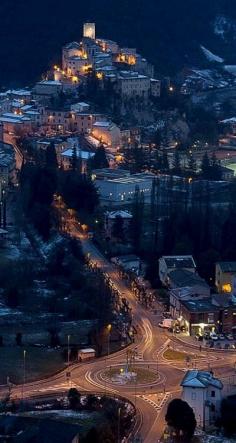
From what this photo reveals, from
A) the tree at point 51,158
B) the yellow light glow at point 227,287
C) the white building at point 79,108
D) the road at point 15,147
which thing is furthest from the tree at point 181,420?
the white building at point 79,108

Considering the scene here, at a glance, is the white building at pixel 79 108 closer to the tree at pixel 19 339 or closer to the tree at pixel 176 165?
the tree at pixel 176 165

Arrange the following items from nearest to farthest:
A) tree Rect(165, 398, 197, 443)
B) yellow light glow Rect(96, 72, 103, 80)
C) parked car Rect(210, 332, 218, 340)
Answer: tree Rect(165, 398, 197, 443) < parked car Rect(210, 332, 218, 340) < yellow light glow Rect(96, 72, 103, 80)

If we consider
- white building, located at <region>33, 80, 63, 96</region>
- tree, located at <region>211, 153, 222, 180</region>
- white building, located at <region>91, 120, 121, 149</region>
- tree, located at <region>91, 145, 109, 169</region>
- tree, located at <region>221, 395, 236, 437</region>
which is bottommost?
tree, located at <region>221, 395, 236, 437</region>

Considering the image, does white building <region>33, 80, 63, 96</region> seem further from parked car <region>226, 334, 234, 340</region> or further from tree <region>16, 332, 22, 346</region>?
parked car <region>226, 334, 234, 340</region>

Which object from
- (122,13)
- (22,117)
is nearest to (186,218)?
(22,117)

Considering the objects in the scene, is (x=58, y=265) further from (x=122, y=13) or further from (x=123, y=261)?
(x=122, y=13)

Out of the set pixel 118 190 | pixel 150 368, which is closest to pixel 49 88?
pixel 118 190

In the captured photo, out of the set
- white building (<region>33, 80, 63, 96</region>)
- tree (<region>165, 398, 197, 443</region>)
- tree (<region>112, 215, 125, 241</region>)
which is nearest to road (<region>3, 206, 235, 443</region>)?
tree (<region>165, 398, 197, 443</region>)
